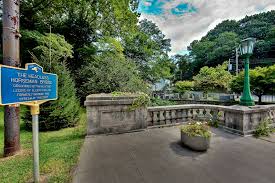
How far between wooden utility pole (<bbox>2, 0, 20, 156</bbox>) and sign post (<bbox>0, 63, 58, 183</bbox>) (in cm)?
151

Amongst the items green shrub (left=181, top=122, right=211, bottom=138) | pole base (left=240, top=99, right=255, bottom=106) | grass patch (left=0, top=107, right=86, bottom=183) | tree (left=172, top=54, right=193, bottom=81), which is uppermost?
tree (left=172, top=54, right=193, bottom=81)

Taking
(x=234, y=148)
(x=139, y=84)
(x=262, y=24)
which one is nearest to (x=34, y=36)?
(x=139, y=84)

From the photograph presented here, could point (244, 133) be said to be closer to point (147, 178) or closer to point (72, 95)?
point (147, 178)

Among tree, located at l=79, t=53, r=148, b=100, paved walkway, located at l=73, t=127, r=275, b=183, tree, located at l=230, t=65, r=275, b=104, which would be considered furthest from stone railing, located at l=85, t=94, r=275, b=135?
tree, located at l=230, t=65, r=275, b=104

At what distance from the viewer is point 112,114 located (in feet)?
15.1

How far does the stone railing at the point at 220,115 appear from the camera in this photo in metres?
4.45

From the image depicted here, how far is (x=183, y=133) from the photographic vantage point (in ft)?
12.2

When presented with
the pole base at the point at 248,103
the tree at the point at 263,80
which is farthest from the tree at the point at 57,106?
the tree at the point at 263,80

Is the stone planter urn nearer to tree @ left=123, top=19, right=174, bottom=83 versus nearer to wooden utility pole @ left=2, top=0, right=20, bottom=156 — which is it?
wooden utility pole @ left=2, top=0, right=20, bottom=156

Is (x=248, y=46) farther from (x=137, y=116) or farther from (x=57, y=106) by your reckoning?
(x=57, y=106)

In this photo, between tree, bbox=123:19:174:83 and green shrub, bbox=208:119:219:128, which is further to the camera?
tree, bbox=123:19:174:83

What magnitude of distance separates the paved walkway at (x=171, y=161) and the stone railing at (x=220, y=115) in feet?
1.76

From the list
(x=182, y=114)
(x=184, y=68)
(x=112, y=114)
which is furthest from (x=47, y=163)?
(x=184, y=68)

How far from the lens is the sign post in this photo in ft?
6.47
